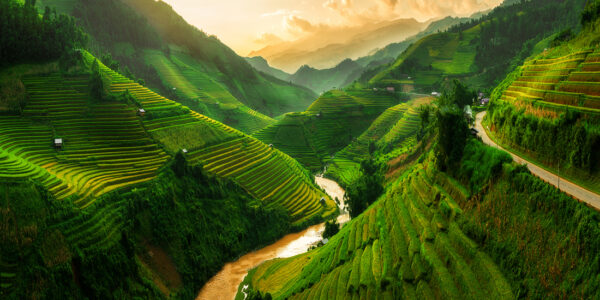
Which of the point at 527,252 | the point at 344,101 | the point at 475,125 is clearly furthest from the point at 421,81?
the point at 527,252

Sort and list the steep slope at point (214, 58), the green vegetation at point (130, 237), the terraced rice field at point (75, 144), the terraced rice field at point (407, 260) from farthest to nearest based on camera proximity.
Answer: the steep slope at point (214, 58) < the terraced rice field at point (75, 144) < the green vegetation at point (130, 237) < the terraced rice field at point (407, 260)

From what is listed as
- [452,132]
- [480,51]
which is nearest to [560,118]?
[452,132]

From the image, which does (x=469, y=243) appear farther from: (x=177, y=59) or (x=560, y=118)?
(x=177, y=59)

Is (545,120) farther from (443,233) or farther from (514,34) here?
(514,34)

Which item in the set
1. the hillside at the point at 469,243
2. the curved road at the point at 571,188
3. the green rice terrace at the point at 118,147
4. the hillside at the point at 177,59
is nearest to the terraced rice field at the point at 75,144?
the green rice terrace at the point at 118,147

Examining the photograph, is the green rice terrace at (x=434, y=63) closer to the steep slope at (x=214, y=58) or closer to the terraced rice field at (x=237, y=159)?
the steep slope at (x=214, y=58)
